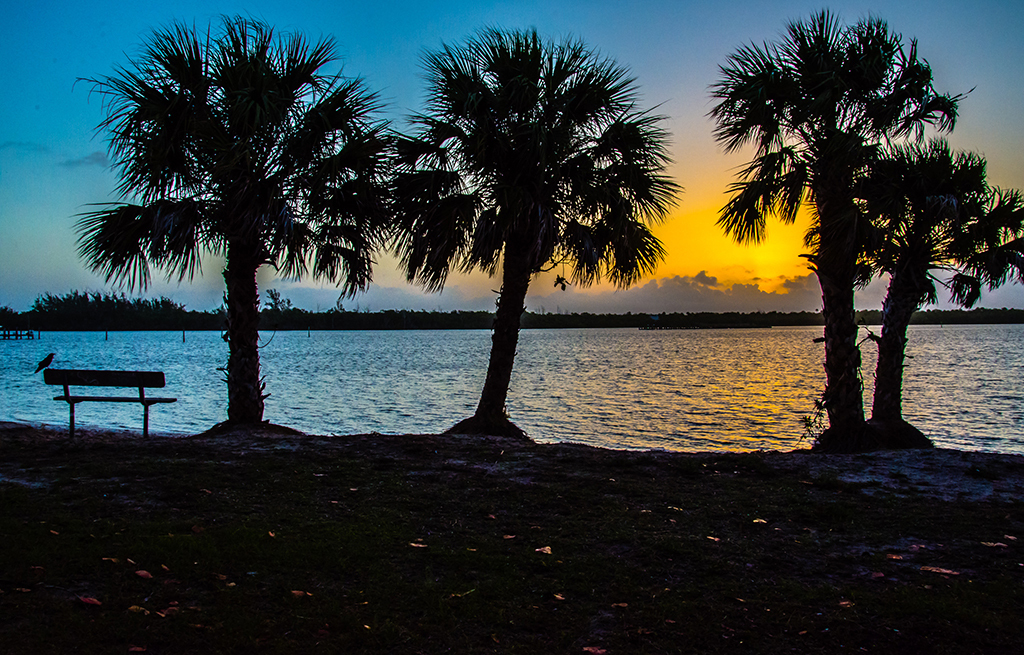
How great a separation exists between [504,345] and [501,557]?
23.1 ft

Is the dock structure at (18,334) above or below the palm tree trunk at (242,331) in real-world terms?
below

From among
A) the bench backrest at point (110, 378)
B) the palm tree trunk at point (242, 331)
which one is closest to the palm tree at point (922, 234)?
the palm tree trunk at point (242, 331)

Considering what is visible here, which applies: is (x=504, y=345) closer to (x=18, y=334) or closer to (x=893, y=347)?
(x=893, y=347)

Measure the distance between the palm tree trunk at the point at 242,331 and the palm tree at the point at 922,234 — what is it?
35.4 ft

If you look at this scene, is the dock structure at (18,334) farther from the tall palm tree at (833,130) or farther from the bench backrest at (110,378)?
the tall palm tree at (833,130)

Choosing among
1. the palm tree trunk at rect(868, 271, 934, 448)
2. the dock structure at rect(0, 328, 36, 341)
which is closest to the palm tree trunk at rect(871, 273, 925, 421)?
the palm tree trunk at rect(868, 271, 934, 448)

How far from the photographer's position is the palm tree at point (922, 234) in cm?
1102

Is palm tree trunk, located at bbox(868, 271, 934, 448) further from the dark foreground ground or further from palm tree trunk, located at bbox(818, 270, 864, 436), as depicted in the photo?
the dark foreground ground

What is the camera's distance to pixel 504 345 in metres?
11.9

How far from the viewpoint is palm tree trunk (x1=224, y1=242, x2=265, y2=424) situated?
1129cm

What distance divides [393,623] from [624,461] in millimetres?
5702

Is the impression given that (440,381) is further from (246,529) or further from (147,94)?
(246,529)

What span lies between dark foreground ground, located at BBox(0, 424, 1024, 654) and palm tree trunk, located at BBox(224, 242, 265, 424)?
10.0ft

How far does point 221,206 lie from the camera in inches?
428
